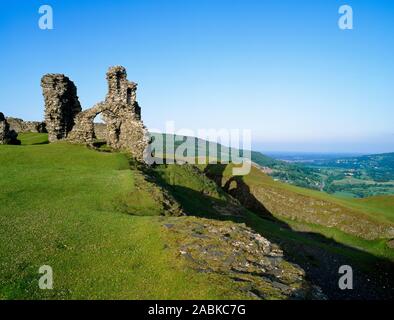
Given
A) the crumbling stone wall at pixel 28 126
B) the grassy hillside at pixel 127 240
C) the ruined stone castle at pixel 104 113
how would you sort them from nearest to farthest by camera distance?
the grassy hillside at pixel 127 240 < the ruined stone castle at pixel 104 113 < the crumbling stone wall at pixel 28 126

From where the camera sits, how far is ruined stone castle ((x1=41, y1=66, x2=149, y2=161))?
156 ft

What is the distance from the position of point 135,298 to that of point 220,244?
244 inches

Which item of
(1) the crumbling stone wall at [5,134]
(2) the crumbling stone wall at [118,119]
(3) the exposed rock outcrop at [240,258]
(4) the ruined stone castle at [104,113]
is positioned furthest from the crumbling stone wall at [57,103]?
(3) the exposed rock outcrop at [240,258]

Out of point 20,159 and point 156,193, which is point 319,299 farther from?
point 20,159

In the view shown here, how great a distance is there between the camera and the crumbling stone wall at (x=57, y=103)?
49.5 m

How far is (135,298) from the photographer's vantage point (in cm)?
1464

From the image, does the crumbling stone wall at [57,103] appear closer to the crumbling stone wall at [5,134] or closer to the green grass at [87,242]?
the crumbling stone wall at [5,134]

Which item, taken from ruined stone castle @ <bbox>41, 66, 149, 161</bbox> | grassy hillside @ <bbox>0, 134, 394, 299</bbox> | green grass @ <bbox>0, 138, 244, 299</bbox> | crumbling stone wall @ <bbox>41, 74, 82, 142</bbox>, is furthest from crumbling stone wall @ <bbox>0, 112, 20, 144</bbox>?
green grass @ <bbox>0, 138, 244, 299</bbox>

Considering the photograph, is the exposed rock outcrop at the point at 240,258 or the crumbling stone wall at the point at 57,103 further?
the crumbling stone wall at the point at 57,103

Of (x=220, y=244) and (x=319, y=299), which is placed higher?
(x=220, y=244)

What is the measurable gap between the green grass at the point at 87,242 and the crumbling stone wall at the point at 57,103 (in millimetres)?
18254

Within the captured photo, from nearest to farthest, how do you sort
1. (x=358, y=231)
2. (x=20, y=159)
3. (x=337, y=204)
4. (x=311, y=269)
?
(x=311, y=269) < (x=20, y=159) < (x=358, y=231) < (x=337, y=204)

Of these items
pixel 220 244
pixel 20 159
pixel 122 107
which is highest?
pixel 122 107
